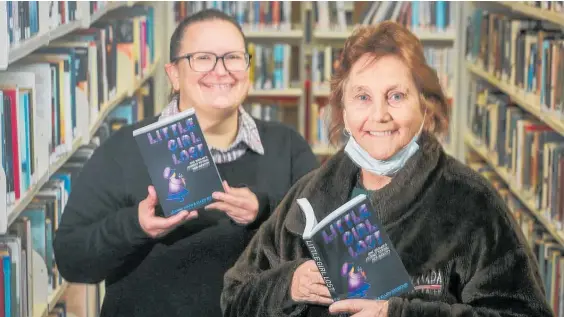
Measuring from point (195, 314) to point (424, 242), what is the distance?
79 cm

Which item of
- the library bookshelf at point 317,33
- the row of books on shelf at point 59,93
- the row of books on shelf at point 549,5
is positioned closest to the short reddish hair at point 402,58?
the row of books on shelf at point 59,93

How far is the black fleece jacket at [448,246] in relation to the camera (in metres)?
1.95

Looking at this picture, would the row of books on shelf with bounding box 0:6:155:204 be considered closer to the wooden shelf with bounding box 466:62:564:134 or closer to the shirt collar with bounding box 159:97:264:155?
the shirt collar with bounding box 159:97:264:155

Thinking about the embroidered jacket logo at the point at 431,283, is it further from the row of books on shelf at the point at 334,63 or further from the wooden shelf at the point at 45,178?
the row of books on shelf at the point at 334,63

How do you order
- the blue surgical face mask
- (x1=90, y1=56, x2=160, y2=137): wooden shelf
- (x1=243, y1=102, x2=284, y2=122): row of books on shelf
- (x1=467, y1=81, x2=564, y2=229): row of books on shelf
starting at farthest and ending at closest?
(x1=243, y1=102, x2=284, y2=122): row of books on shelf < (x1=467, y1=81, x2=564, y2=229): row of books on shelf < (x1=90, y1=56, x2=160, y2=137): wooden shelf < the blue surgical face mask

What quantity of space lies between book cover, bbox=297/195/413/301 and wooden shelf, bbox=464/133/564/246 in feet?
6.70

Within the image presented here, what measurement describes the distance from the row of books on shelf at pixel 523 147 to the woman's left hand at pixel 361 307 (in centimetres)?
213

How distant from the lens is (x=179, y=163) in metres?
2.38

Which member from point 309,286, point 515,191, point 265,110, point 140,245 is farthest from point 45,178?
point 265,110

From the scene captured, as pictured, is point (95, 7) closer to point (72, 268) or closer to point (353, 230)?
point (72, 268)

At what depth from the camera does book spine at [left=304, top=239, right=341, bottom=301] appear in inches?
73.4

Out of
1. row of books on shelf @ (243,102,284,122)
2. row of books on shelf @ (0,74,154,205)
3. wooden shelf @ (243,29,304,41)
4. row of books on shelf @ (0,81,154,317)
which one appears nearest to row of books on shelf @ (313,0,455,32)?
wooden shelf @ (243,29,304,41)

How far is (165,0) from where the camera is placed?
6.14 m

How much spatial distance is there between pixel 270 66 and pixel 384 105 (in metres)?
4.13
